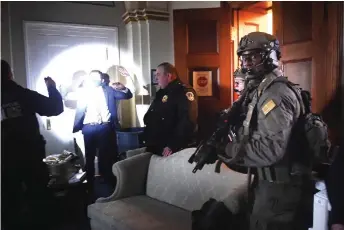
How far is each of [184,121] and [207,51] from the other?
1.31m

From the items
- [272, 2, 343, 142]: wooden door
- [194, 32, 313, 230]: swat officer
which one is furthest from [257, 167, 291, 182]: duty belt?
[272, 2, 343, 142]: wooden door

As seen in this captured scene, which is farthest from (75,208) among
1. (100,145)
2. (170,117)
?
(170,117)

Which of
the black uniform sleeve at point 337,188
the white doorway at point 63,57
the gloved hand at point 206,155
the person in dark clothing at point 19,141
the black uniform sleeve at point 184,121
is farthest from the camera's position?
the white doorway at point 63,57

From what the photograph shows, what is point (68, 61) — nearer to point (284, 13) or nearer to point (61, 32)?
point (61, 32)

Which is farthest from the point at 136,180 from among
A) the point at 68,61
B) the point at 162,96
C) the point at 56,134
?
the point at 68,61

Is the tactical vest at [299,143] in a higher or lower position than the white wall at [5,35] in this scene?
lower

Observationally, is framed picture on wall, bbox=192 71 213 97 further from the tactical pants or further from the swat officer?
the tactical pants

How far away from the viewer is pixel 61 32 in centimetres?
399

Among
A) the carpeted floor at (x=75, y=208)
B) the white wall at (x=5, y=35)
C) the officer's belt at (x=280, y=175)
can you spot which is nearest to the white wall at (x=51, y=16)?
the white wall at (x=5, y=35)

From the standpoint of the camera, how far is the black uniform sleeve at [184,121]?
2.55m

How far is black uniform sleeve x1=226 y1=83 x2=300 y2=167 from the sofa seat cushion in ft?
2.45

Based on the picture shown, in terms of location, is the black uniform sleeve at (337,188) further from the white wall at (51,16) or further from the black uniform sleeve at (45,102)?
the white wall at (51,16)

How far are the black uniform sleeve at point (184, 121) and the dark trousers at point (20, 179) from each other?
3.41 feet

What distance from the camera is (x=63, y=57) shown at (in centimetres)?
402
